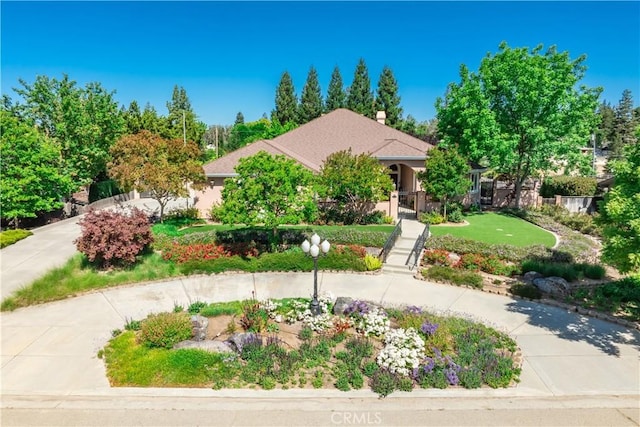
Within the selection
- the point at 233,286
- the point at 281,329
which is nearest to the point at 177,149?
the point at 233,286

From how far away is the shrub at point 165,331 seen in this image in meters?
9.57

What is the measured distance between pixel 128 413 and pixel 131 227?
907cm

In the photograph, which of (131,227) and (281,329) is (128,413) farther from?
(131,227)

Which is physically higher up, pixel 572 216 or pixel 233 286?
pixel 572 216

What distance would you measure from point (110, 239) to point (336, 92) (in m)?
45.1

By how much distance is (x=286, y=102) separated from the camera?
56.8 metres

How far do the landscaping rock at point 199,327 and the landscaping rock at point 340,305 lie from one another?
12.3ft

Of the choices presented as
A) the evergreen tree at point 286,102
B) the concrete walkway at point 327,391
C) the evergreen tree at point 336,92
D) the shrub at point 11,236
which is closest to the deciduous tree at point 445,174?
the concrete walkway at point 327,391

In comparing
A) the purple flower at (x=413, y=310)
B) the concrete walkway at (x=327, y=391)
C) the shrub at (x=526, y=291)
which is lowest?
the concrete walkway at (x=327, y=391)

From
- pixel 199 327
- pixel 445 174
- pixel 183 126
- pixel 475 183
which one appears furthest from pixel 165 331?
pixel 183 126

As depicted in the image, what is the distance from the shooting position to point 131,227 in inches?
598

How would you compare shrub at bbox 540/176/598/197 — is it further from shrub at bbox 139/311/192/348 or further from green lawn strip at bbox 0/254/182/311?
shrub at bbox 139/311/192/348

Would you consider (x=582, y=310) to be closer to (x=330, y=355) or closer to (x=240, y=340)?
(x=330, y=355)

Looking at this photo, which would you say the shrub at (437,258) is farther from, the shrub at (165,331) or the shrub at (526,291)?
the shrub at (165,331)
